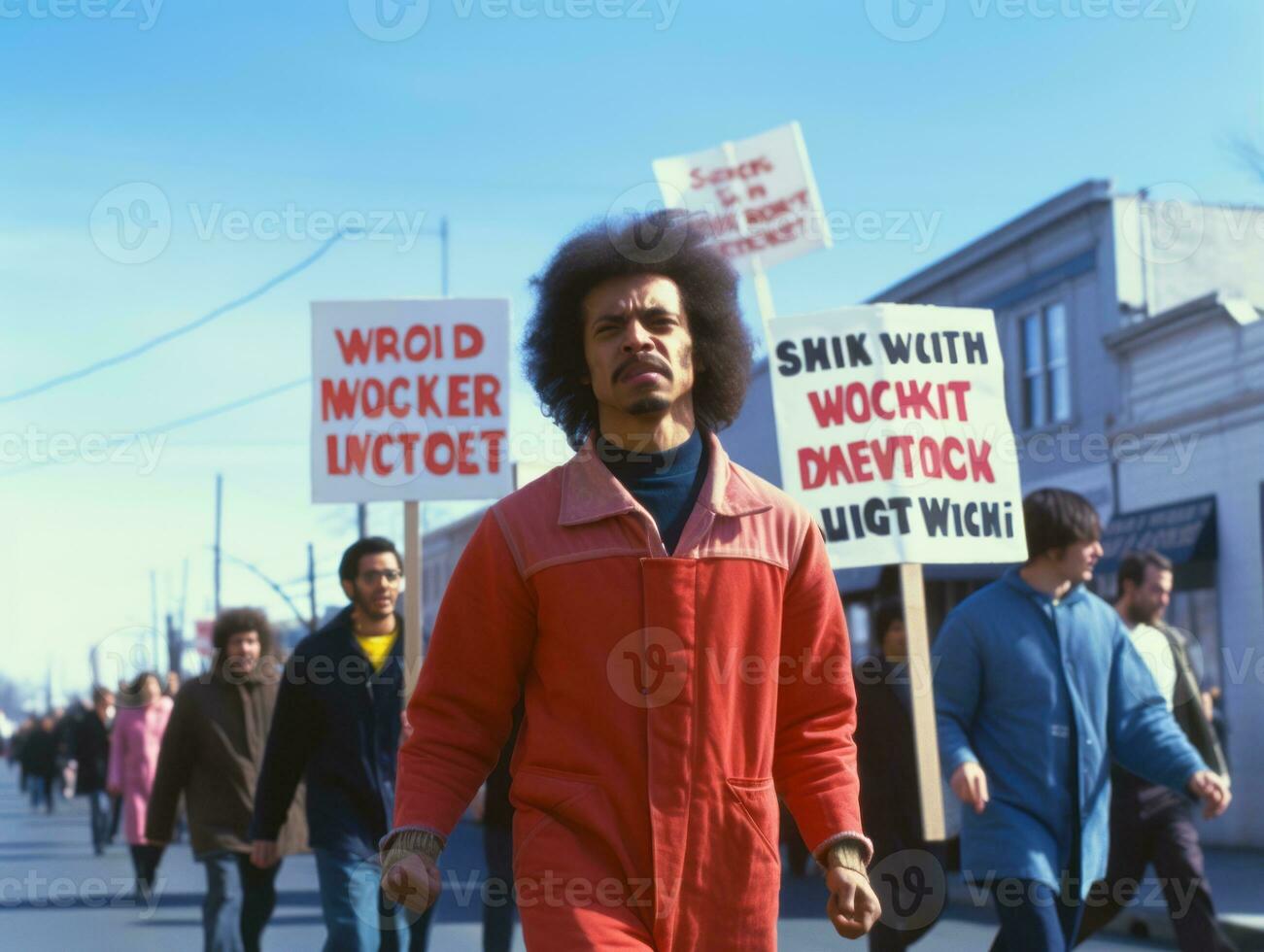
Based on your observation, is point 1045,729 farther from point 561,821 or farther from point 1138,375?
point 1138,375

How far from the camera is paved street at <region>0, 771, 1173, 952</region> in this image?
1173 cm

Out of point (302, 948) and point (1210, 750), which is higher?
point (1210, 750)

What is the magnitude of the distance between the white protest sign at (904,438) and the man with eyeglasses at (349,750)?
7.04 feet

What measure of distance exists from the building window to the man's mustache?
20.5m

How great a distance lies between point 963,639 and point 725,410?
221 cm

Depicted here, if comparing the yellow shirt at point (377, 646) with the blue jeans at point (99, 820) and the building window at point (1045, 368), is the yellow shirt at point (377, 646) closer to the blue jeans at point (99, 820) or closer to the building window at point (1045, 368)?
the blue jeans at point (99, 820)

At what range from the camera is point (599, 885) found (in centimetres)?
363

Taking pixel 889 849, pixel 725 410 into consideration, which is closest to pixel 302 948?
pixel 889 849

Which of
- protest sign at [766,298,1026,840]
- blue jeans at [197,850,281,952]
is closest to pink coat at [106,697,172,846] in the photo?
blue jeans at [197,850,281,952]

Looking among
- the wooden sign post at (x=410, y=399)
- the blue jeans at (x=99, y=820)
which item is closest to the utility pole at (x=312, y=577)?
the blue jeans at (x=99, y=820)

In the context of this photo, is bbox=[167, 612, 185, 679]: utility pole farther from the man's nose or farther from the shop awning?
the man's nose

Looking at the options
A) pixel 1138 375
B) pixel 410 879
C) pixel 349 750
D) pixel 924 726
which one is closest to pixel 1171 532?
pixel 1138 375

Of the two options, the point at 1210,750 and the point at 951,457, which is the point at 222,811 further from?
the point at 1210,750

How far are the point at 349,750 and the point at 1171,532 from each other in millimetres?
14582
